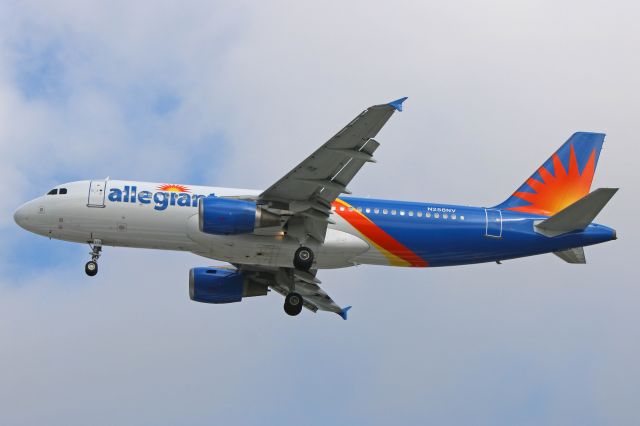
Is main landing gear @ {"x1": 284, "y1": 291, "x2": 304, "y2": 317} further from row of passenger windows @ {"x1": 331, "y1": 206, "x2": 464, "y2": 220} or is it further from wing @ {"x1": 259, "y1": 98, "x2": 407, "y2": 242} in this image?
row of passenger windows @ {"x1": 331, "y1": 206, "x2": 464, "y2": 220}

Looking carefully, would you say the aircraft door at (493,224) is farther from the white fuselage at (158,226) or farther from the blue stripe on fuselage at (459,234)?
the white fuselage at (158,226)

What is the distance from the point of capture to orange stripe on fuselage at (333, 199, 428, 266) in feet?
171

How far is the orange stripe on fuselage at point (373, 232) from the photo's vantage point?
52.0m

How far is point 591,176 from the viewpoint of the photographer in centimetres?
5716

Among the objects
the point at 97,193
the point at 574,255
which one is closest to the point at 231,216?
the point at 97,193

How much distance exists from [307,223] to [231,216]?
3552 millimetres

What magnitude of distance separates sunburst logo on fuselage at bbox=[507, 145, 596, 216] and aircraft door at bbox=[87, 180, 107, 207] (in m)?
19.0

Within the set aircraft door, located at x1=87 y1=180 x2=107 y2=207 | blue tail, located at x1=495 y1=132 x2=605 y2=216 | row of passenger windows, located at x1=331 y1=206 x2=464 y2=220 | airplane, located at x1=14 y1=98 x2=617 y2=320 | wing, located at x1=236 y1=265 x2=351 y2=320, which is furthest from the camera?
wing, located at x1=236 y1=265 x2=351 y2=320

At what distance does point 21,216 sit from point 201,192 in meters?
8.25

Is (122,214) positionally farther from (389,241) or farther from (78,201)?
(389,241)

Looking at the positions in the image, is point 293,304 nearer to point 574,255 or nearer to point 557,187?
point 574,255

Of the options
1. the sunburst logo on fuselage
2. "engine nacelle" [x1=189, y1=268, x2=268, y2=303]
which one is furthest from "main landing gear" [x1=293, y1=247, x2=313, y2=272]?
the sunburst logo on fuselage

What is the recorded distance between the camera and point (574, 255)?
54.0 metres

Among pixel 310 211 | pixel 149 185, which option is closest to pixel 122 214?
pixel 149 185
